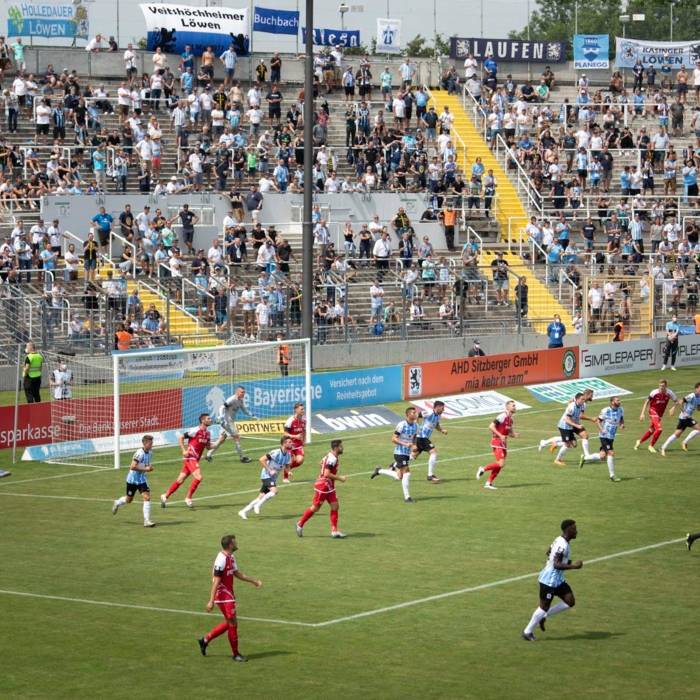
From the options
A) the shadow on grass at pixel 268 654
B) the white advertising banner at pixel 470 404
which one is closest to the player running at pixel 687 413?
the white advertising banner at pixel 470 404

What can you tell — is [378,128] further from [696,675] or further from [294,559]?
[696,675]

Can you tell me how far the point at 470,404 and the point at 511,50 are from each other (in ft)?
112

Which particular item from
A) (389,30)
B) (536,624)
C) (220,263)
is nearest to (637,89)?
(389,30)

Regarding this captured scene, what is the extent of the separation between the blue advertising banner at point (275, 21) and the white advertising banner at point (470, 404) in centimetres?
2720

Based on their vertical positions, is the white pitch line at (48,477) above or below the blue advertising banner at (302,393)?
below

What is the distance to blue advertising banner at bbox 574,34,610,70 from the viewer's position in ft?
Result: 252

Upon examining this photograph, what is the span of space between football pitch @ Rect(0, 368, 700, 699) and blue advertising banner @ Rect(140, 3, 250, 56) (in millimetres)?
31604

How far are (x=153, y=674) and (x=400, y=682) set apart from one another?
10.3 ft

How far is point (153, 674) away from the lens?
19.5 metres

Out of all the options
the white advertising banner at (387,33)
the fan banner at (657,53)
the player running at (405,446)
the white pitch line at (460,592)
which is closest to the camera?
the white pitch line at (460,592)

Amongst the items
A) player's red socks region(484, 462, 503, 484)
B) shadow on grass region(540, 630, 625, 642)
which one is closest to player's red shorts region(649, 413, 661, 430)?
player's red socks region(484, 462, 503, 484)

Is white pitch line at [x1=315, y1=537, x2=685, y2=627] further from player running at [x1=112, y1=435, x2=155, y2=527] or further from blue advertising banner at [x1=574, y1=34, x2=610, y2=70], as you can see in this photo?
blue advertising banner at [x1=574, y1=34, x2=610, y2=70]

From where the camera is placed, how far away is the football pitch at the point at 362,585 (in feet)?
63.9

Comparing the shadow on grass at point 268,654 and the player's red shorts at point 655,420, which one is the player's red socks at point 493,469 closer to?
the player's red shorts at point 655,420
